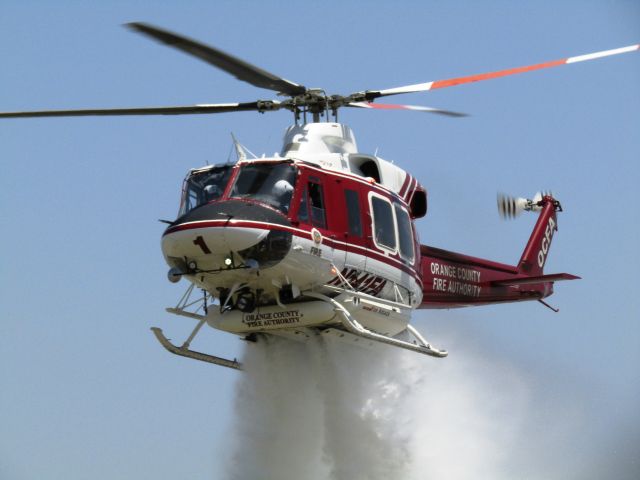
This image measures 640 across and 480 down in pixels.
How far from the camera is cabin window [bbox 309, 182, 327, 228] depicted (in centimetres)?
1892

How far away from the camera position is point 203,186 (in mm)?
19297

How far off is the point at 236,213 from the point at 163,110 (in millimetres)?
3135

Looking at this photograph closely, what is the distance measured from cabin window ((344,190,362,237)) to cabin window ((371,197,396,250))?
0.34m

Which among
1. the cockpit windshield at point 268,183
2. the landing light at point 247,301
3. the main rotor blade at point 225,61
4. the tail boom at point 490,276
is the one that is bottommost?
the tail boom at point 490,276

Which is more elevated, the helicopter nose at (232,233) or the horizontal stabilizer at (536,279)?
the helicopter nose at (232,233)

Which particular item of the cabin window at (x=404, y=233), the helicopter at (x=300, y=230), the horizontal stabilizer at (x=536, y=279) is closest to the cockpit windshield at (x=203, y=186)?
the helicopter at (x=300, y=230)

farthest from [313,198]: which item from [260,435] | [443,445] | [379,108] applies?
[443,445]

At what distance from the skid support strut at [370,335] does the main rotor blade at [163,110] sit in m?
3.41

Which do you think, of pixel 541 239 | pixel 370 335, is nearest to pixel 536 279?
pixel 541 239

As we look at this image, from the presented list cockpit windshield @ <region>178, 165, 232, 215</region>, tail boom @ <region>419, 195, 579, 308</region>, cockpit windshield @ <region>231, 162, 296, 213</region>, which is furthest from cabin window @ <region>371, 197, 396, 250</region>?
cockpit windshield @ <region>178, 165, 232, 215</region>

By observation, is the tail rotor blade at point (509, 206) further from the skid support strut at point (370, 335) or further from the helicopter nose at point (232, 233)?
the helicopter nose at point (232, 233)

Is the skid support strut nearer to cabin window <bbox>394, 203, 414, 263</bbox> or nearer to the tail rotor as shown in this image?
cabin window <bbox>394, 203, 414, 263</bbox>

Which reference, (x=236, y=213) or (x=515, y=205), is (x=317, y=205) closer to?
(x=236, y=213)

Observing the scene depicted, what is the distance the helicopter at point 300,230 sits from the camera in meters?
18.3
